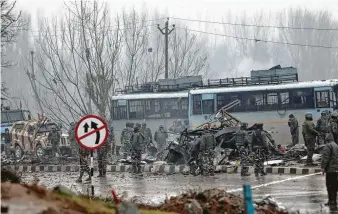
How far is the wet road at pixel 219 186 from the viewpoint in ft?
51.5

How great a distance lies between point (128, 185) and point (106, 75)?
67.5ft

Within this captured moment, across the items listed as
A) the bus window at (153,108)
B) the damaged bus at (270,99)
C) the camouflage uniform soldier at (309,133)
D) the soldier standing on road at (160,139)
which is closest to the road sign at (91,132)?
the camouflage uniform soldier at (309,133)

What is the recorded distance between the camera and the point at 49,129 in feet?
120

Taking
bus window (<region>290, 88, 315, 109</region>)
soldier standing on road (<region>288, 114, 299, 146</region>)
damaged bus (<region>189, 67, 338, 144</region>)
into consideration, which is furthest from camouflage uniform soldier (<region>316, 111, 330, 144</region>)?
bus window (<region>290, 88, 315, 109</region>)

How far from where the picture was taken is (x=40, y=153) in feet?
116

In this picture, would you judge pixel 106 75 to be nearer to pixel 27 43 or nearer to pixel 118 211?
pixel 118 211

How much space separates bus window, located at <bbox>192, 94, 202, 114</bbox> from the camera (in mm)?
36406

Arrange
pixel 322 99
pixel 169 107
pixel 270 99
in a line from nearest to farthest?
pixel 322 99 → pixel 270 99 → pixel 169 107

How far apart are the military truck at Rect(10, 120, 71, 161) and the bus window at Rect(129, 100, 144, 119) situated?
4.70 meters

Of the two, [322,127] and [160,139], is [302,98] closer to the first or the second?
[322,127]

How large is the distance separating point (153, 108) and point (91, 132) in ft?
81.4

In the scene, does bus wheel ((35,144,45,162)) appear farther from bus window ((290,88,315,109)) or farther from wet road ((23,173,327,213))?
bus window ((290,88,315,109))

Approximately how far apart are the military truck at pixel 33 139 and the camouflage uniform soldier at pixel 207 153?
12655mm

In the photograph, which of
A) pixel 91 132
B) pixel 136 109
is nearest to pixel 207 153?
pixel 91 132
